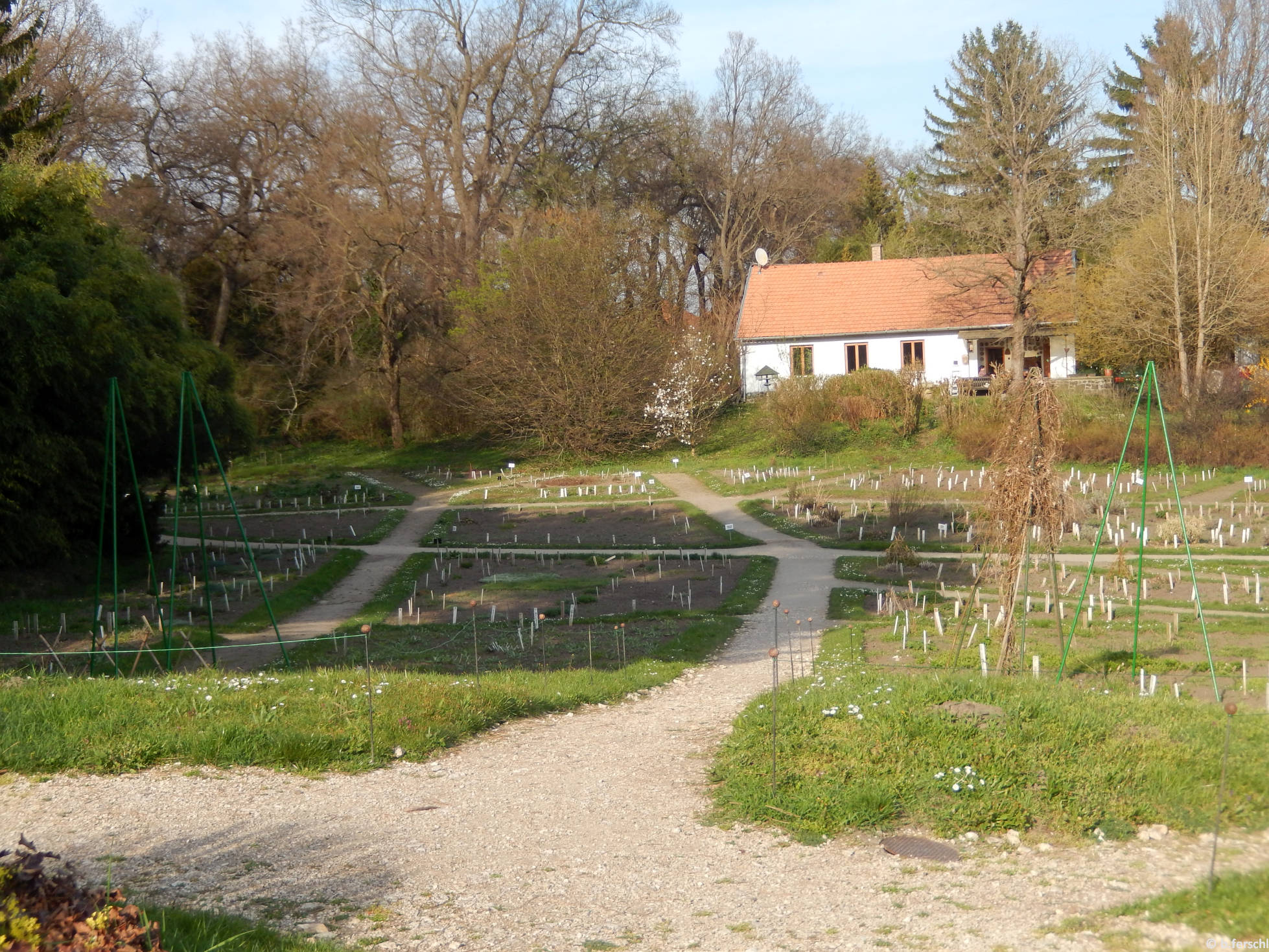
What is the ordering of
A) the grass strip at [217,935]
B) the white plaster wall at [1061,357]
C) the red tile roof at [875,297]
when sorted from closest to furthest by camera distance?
1. the grass strip at [217,935]
2. the white plaster wall at [1061,357]
3. the red tile roof at [875,297]

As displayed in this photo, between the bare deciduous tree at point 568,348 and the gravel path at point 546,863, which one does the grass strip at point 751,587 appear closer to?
the gravel path at point 546,863

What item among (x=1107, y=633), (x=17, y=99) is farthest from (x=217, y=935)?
(x=17, y=99)

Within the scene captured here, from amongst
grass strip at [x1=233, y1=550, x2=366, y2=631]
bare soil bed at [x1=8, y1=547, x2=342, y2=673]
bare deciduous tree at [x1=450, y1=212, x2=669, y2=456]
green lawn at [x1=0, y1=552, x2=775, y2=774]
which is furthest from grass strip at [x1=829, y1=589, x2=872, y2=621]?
bare deciduous tree at [x1=450, y1=212, x2=669, y2=456]

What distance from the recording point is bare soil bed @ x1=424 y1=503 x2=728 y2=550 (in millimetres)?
23734

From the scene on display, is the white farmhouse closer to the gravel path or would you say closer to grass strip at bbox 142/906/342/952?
the gravel path

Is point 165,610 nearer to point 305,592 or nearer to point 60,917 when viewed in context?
point 305,592

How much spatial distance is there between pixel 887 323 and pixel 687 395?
1005cm

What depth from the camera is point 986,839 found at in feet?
21.1

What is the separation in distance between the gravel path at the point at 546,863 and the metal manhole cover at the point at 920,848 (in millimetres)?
90

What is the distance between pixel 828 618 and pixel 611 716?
20.1ft

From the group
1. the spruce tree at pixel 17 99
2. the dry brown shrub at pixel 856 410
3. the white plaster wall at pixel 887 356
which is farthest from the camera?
the white plaster wall at pixel 887 356

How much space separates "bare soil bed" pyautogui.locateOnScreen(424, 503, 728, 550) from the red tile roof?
56.9ft

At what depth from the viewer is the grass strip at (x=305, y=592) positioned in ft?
53.5

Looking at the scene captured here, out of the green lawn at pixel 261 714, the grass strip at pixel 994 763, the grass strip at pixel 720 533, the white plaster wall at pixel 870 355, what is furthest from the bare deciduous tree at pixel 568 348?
the grass strip at pixel 994 763
